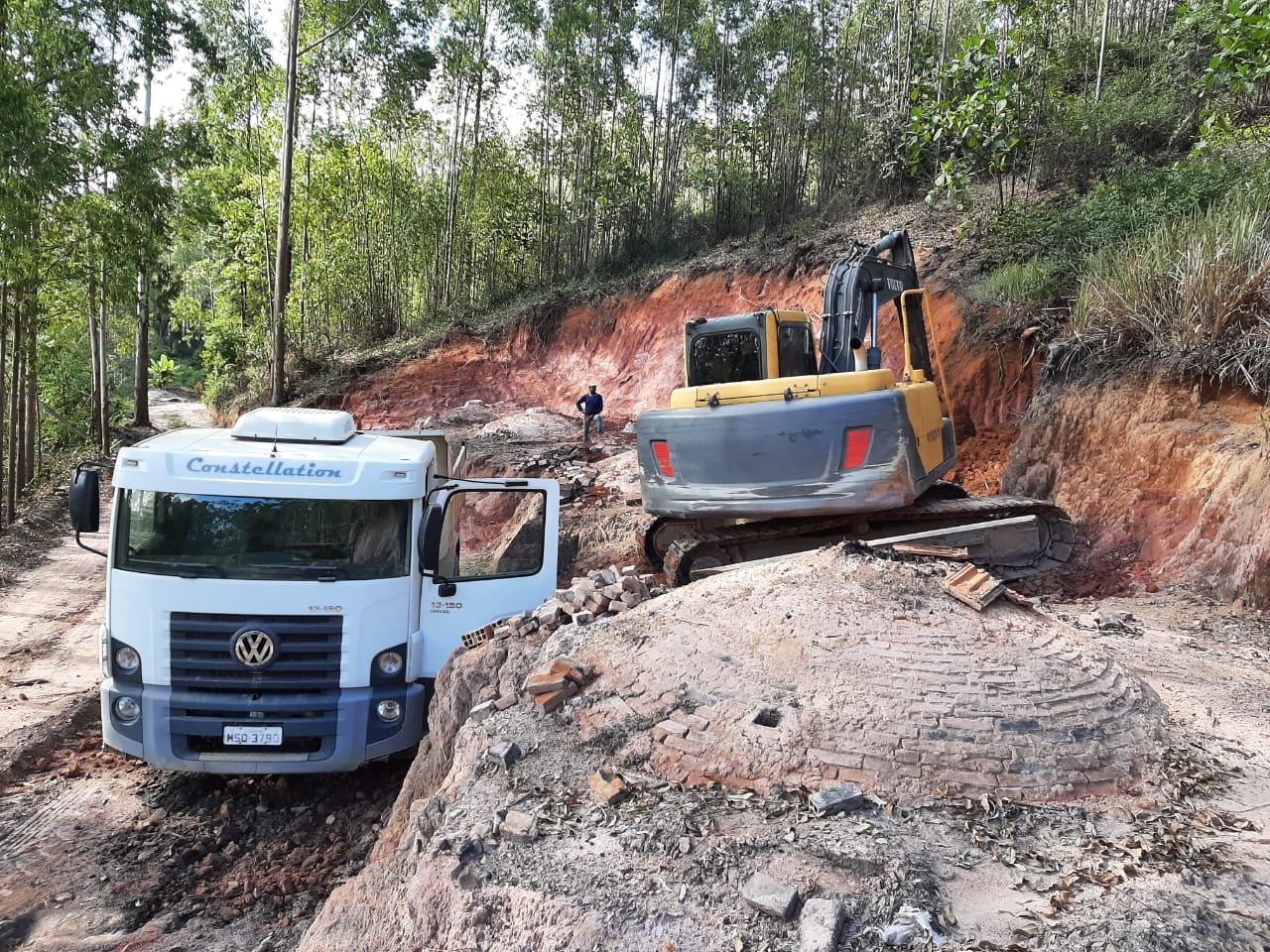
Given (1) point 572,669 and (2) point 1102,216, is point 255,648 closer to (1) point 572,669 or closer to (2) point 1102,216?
(1) point 572,669

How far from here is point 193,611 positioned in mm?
4836

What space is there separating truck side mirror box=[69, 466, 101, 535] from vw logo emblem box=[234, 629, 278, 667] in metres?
1.24

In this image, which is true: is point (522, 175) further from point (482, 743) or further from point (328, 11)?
point (482, 743)

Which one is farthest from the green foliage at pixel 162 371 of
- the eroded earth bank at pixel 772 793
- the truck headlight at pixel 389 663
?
the truck headlight at pixel 389 663

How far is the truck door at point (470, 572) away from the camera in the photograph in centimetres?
533

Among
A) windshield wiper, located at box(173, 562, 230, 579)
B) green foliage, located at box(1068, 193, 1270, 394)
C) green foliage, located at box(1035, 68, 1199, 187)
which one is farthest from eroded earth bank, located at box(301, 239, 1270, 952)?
green foliage, located at box(1035, 68, 1199, 187)

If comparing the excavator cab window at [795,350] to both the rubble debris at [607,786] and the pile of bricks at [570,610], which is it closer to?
the pile of bricks at [570,610]

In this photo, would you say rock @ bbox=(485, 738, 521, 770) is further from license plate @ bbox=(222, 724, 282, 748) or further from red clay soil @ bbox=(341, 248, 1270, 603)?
red clay soil @ bbox=(341, 248, 1270, 603)

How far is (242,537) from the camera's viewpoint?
16.3 ft

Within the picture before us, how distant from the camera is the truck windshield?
16.1 ft

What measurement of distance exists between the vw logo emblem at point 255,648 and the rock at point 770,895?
3.23 metres

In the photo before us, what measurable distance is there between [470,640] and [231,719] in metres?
1.43

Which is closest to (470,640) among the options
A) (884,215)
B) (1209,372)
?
(1209,372)

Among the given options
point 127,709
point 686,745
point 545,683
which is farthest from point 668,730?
point 127,709
